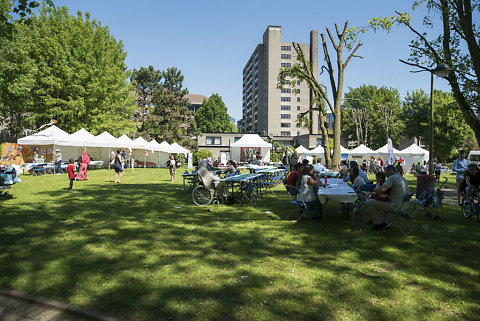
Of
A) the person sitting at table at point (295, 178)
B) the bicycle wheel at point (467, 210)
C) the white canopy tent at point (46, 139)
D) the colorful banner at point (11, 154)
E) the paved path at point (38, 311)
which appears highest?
the white canopy tent at point (46, 139)

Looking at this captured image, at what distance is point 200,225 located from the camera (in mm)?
7051

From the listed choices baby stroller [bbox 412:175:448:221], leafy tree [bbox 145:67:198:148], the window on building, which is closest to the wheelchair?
baby stroller [bbox 412:175:448:221]

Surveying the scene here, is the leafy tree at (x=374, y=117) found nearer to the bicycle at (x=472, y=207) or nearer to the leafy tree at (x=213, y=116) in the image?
the leafy tree at (x=213, y=116)

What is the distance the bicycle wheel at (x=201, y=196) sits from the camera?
978cm

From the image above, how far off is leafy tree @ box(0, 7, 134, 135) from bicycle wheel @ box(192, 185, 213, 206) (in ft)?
70.3

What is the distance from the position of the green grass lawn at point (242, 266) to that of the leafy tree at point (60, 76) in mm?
22338

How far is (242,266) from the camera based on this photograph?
4539 millimetres

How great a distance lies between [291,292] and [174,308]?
4.36 ft

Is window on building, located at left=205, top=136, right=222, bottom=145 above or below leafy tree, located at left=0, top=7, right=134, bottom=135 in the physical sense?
below

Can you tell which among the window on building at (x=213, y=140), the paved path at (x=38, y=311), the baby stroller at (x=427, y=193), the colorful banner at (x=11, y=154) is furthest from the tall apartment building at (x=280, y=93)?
the paved path at (x=38, y=311)

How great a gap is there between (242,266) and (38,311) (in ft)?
8.00

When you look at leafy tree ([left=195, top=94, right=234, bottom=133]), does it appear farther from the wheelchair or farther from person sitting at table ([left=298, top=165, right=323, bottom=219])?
person sitting at table ([left=298, top=165, right=323, bottom=219])

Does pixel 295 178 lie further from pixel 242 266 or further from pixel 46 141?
pixel 46 141

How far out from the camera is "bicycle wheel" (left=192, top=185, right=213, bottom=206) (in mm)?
9781
